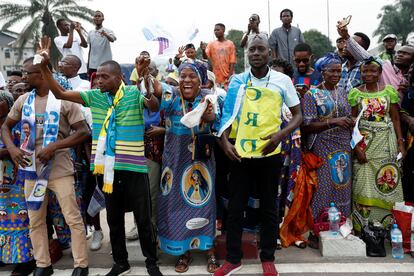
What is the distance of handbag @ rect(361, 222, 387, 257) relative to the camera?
4.00 m

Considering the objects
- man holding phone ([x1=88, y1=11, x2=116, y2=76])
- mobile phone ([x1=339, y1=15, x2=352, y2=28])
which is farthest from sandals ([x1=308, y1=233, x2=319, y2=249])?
man holding phone ([x1=88, y1=11, x2=116, y2=76])

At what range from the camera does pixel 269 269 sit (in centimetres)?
359

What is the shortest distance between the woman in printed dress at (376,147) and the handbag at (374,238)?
14 cm

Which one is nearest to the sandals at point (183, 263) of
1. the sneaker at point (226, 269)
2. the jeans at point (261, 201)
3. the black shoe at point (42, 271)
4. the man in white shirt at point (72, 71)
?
the sneaker at point (226, 269)

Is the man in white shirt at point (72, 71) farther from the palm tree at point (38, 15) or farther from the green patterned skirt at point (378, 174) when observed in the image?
the palm tree at point (38, 15)

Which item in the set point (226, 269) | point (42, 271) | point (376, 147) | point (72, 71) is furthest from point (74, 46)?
point (376, 147)

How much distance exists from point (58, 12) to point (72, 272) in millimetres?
22771

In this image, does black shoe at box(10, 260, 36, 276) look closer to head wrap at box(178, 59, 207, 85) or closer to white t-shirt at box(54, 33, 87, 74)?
head wrap at box(178, 59, 207, 85)

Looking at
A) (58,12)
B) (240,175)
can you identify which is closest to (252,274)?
(240,175)

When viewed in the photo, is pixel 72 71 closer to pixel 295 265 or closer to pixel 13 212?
pixel 13 212

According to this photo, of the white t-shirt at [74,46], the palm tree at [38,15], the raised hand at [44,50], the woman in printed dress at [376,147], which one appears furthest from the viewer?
→ the palm tree at [38,15]

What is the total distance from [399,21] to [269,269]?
4318 centimetres

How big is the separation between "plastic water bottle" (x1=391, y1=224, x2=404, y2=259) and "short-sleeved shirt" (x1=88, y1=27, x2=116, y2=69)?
6149 millimetres

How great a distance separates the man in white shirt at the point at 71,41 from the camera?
7684mm
